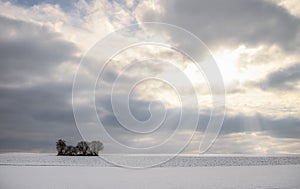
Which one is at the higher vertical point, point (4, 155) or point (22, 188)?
point (4, 155)

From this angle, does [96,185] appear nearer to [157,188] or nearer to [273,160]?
[157,188]

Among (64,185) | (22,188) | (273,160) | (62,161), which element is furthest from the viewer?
(273,160)

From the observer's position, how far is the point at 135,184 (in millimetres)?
12289

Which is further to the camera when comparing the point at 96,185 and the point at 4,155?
the point at 4,155

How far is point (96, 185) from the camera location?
1205cm

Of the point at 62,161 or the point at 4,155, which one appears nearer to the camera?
the point at 62,161

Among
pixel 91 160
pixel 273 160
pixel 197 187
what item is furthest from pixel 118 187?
pixel 273 160

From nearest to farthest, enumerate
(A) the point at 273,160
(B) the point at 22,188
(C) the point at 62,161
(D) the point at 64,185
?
(B) the point at 22,188
(D) the point at 64,185
(C) the point at 62,161
(A) the point at 273,160

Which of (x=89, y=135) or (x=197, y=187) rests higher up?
(x=89, y=135)

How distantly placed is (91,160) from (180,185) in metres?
13.7

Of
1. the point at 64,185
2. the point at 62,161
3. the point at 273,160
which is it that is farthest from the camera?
the point at 273,160

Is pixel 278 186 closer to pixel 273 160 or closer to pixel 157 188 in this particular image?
pixel 157 188

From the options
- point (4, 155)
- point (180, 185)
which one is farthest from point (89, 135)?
point (4, 155)

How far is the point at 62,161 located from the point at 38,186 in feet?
42.7
